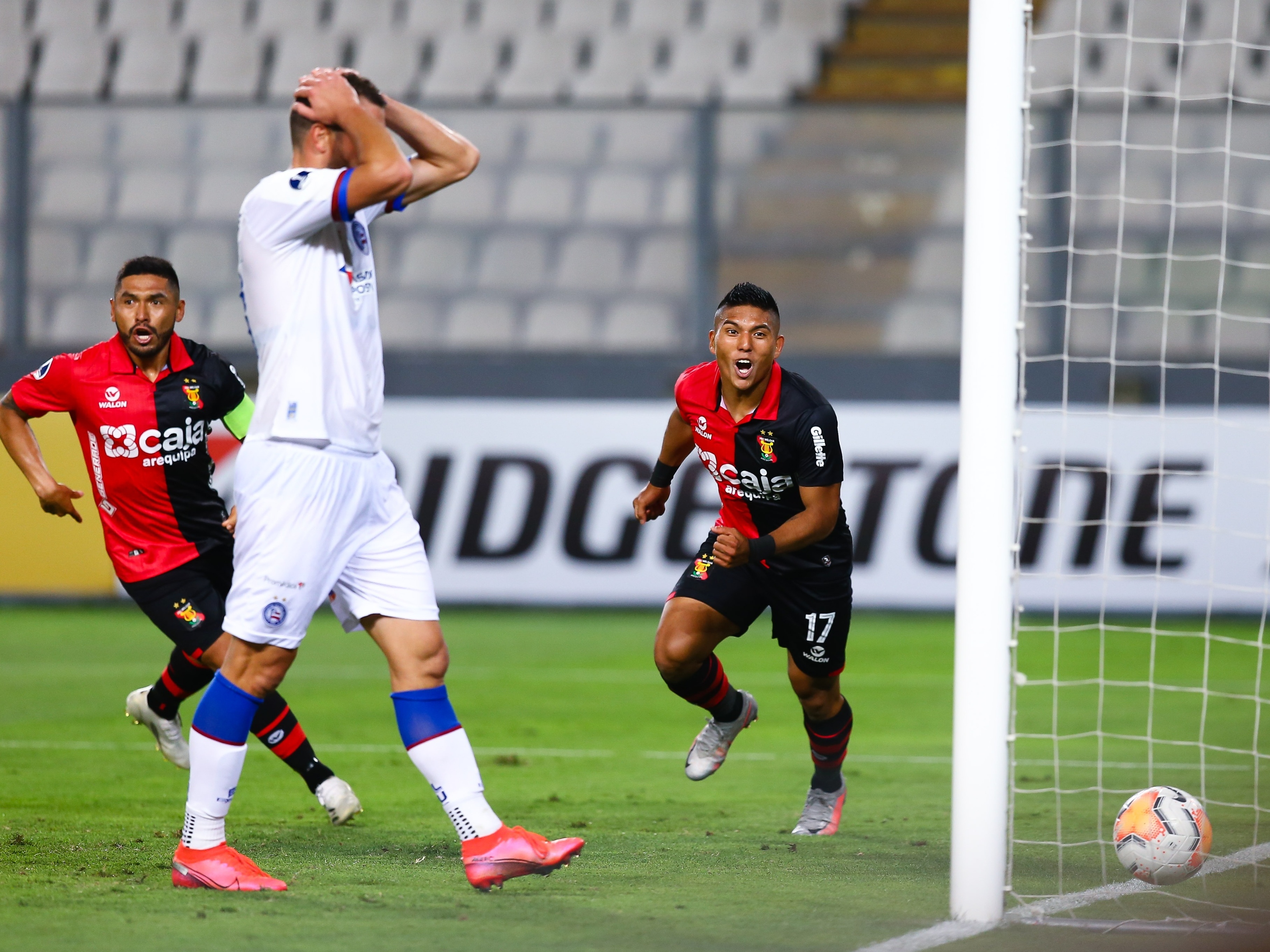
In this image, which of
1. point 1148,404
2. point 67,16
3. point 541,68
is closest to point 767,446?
point 1148,404

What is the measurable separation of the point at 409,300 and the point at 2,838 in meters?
8.66

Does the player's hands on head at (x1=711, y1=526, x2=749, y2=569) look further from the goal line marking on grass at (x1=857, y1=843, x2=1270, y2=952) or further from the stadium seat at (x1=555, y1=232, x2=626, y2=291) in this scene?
the stadium seat at (x1=555, y1=232, x2=626, y2=291)

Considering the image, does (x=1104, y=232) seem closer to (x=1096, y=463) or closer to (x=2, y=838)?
(x=1096, y=463)

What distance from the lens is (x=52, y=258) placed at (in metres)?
12.8

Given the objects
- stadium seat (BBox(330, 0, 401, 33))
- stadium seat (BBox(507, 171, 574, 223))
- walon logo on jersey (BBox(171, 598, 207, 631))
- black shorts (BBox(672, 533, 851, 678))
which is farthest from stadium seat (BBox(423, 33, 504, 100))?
black shorts (BBox(672, 533, 851, 678))

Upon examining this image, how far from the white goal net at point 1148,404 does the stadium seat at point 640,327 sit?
279 cm

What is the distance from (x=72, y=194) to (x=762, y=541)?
10.1 metres

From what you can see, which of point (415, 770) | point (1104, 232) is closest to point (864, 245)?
point (1104, 232)

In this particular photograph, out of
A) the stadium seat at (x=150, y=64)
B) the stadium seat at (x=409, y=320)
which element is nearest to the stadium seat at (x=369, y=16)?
the stadium seat at (x=150, y=64)

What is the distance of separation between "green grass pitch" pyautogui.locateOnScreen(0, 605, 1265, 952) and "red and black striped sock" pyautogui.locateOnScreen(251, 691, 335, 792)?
0.54ft

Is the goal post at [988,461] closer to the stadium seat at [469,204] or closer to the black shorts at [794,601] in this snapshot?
the black shorts at [794,601]

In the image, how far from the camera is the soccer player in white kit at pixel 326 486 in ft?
12.6

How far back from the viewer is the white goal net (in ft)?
24.3

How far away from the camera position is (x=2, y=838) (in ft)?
15.1
